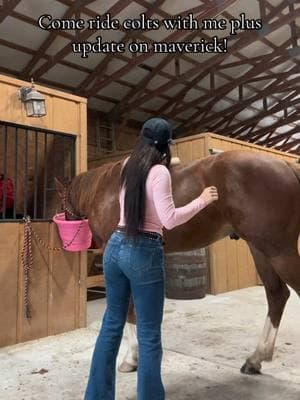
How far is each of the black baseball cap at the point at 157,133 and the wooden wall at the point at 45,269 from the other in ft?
5.95

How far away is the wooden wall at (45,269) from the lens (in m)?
2.84

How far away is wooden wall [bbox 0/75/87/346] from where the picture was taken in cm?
284

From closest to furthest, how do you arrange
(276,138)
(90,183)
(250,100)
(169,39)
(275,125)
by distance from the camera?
(90,183), (169,39), (250,100), (275,125), (276,138)

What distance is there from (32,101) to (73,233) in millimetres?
1132

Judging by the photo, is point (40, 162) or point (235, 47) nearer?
point (40, 162)

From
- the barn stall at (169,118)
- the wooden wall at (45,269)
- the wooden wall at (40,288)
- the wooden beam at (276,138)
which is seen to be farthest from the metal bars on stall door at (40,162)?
the wooden beam at (276,138)

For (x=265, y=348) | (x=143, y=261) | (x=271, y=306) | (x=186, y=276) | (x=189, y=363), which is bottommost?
(x=189, y=363)

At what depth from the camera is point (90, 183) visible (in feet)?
9.39

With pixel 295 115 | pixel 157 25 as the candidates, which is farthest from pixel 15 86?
pixel 295 115

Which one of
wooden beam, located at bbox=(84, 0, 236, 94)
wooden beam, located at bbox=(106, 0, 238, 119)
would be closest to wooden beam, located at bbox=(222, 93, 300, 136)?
wooden beam, located at bbox=(106, 0, 238, 119)

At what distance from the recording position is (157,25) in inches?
264

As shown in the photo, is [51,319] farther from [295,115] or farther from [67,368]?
[295,115]

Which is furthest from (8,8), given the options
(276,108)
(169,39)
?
(276,108)

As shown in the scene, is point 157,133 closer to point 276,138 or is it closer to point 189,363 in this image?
point 189,363
